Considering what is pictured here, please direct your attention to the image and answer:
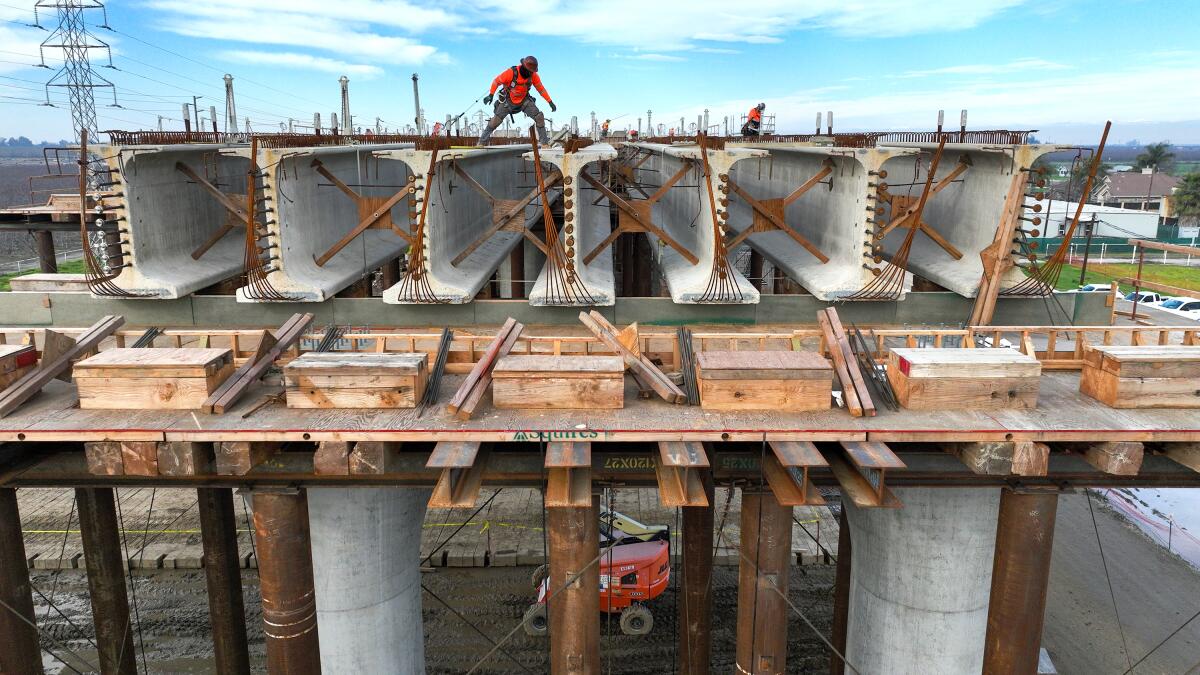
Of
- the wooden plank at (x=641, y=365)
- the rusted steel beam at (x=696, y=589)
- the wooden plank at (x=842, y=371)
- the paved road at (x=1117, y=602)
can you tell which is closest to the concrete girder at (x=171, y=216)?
the wooden plank at (x=641, y=365)

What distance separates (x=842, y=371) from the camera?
8.26 m

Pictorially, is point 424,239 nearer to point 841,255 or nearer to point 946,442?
point 841,255

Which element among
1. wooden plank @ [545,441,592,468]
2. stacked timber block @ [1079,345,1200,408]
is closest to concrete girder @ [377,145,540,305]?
wooden plank @ [545,441,592,468]

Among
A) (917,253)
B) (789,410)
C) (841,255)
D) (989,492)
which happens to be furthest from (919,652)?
(917,253)

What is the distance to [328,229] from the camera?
16.7 metres

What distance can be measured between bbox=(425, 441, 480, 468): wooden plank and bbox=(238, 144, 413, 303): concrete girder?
706 centimetres

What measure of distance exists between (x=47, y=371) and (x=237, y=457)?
2.65 meters

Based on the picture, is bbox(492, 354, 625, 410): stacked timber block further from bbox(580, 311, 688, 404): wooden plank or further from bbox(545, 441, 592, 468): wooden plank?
bbox(545, 441, 592, 468): wooden plank

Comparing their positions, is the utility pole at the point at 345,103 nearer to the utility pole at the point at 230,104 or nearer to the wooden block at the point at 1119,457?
the utility pole at the point at 230,104

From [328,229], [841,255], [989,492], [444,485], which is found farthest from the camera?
[328,229]

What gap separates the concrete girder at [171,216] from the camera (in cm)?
1370

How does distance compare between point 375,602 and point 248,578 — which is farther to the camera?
point 248,578

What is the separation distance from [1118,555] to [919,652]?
548 inches

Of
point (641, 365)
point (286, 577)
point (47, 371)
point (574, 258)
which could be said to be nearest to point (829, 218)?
point (574, 258)
